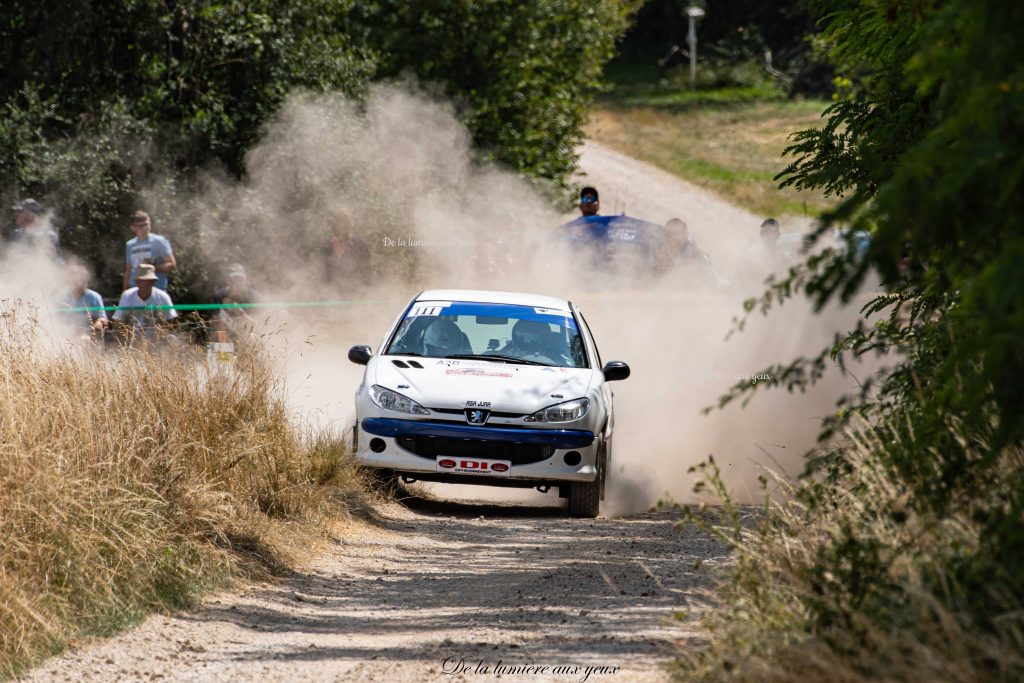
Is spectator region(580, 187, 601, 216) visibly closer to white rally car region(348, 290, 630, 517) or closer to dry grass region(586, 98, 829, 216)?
white rally car region(348, 290, 630, 517)

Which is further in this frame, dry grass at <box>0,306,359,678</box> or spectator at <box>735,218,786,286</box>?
spectator at <box>735,218,786,286</box>

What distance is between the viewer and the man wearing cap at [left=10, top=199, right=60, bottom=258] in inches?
601

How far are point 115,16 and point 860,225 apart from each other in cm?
1807

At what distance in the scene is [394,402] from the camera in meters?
10.8

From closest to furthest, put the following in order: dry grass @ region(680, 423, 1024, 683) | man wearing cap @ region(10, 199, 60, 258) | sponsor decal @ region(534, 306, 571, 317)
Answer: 1. dry grass @ region(680, 423, 1024, 683)
2. sponsor decal @ region(534, 306, 571, 317)
3. man wearing cap @ region(10, 199, 60, 258)

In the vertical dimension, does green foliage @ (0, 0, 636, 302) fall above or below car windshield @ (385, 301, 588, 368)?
above

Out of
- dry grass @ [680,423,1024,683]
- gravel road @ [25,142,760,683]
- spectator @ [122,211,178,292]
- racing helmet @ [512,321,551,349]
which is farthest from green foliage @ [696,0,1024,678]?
spectator @ [122,211,178,292]

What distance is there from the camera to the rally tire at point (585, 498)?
432 inches

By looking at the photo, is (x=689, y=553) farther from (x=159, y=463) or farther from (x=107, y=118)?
(x=107, y=118)

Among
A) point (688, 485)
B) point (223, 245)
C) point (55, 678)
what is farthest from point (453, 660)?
point (223, 245)

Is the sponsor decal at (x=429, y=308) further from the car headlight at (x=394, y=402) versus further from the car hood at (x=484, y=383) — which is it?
the car headlight at (x=394, y=402)

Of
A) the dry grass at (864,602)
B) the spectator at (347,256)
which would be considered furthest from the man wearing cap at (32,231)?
the dry grass at (864,602)

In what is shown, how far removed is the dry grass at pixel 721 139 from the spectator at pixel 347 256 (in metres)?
20.4

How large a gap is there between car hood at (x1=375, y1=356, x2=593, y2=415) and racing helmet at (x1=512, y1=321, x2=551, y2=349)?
42 centimetres
